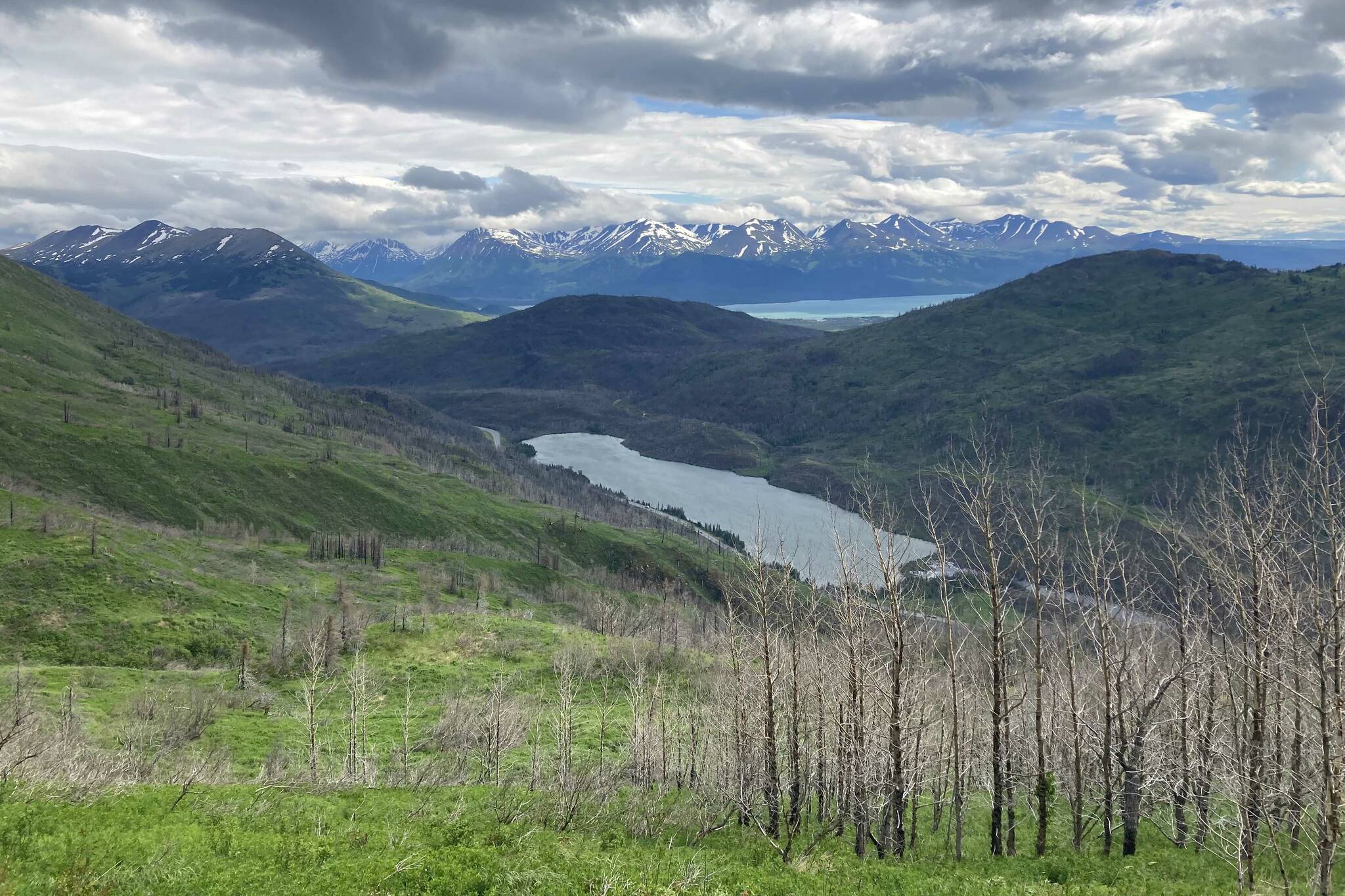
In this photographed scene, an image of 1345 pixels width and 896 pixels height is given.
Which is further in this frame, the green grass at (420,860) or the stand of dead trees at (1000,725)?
the stand of dead trees at (1000,725)

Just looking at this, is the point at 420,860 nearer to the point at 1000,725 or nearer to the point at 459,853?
the point at 459,853

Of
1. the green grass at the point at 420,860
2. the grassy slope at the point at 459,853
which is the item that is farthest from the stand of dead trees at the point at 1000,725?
the green grass at the point at 420,860

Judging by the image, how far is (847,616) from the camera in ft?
115

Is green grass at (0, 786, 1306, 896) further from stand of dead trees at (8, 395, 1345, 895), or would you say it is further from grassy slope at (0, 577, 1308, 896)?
stand of dead trees at (8, 395, 1345, 895)

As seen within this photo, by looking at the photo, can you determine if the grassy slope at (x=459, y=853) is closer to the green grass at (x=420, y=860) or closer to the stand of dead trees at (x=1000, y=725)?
the green grass at (x=420, y=860)

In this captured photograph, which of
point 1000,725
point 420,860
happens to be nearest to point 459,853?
point 420,860

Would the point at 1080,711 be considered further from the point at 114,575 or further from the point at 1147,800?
the point at 114,575

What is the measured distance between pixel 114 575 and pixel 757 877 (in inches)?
3345

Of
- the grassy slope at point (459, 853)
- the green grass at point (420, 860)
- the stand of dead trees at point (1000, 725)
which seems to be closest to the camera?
the green grass at point (420, 860)

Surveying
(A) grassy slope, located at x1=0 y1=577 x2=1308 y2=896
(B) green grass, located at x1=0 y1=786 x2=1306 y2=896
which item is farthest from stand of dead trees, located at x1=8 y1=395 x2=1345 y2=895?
(B) green grass, located at x1=0 y1=786 x2=1306 y2=896

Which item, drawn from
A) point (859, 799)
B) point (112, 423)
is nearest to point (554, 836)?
point (859, 799)

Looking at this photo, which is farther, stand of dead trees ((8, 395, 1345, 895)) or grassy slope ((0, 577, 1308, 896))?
stand of dead trees ((8, 395, 1345, 895))

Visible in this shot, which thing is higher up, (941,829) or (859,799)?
(859,799)

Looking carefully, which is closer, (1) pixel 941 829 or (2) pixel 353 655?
(1) pixel 941 829
